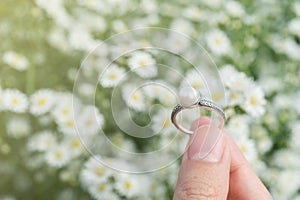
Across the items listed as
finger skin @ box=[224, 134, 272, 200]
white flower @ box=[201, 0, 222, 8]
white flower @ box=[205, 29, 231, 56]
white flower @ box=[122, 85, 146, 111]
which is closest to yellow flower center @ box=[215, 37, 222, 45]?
white flower @ box=[205, 29, 231, 56]

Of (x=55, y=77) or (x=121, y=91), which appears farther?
(x=55, y=77)

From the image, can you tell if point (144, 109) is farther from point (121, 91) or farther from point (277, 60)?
point (277, 60)

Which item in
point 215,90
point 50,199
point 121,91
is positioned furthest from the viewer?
point 50,199

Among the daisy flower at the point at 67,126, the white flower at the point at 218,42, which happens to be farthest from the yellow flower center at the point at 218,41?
the daisy flower at the point at 67,126

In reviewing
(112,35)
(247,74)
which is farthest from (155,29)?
(247,74)

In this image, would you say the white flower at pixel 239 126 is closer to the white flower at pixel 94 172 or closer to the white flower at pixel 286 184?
the white flower at pixel 286 184

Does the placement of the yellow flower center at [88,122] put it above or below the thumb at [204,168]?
above
